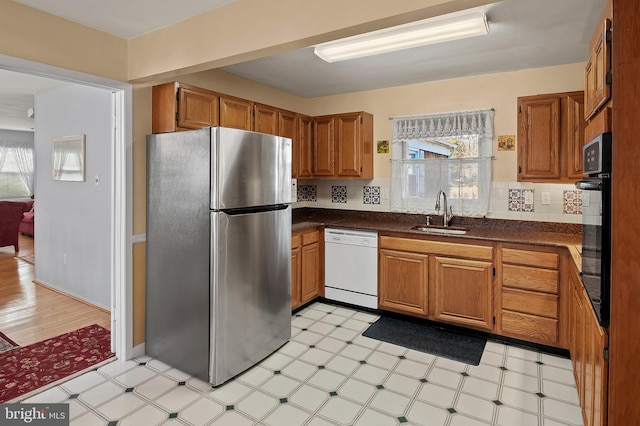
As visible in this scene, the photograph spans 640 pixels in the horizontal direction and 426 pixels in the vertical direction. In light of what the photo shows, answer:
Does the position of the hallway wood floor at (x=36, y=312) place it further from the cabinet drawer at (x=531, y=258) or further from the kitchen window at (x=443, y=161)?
the cabinet drawer at (x=531, y=258)

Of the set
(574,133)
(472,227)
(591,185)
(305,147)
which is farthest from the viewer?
(305,147)

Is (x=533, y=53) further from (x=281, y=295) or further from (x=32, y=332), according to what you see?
(x=32, y=332)

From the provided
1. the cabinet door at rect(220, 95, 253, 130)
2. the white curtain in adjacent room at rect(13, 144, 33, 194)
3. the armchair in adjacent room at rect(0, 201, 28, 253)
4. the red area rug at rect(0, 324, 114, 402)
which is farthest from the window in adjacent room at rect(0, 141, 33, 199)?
the cabinet door at rect(220, 95, 253, 130)

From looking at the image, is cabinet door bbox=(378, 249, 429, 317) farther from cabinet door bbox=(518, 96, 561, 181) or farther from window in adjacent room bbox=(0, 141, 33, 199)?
window in adjacent room bbox=(0, 141, 33, 199)

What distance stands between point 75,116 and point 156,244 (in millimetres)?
2336

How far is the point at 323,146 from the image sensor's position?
4.34 metres

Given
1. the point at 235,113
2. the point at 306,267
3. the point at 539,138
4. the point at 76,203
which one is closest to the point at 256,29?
the point at 235,113

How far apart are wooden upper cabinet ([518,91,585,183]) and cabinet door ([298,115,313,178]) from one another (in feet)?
7.14

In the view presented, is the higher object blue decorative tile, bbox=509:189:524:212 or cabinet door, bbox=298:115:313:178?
cabinet door, bbox=298:115:313:178

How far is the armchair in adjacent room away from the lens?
6320mm

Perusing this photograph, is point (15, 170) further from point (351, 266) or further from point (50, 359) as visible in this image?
point (351, 266)

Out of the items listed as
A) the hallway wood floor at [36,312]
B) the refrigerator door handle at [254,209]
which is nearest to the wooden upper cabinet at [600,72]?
the refrigerator door handle at [254,209]

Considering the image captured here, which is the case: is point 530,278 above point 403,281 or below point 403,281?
above

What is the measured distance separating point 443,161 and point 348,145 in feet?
3.39
